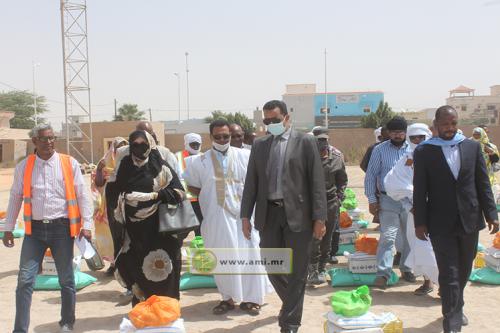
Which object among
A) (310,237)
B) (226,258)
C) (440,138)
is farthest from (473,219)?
(226,258)

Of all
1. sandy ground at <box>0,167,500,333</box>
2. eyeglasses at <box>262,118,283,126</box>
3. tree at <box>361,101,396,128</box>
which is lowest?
sandy ground at <box>0,167,500,333</box>

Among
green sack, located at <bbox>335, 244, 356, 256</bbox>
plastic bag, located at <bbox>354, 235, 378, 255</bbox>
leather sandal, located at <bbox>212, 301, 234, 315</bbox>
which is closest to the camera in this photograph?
leather sandal, located at <bbox>212, 301, 234, 315</bbox>

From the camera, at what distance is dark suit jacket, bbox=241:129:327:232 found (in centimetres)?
458

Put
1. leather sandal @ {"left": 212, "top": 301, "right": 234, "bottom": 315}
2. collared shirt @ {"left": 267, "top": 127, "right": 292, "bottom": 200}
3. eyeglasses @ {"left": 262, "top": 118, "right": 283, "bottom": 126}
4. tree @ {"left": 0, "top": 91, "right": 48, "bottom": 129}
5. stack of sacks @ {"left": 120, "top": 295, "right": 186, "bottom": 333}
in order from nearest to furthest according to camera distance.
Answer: stack of sacks @ {"left": 120, "top": 295, "right": 186, "bottom": 333} < collared shirt @ {"left": 267, "top": 127, "right": 292, "bottom": 200} < eyeglasses @ {"left": 262, "top": 118, "right": 283, "bottom": 126} < leather sandal @ {"left": 212, "top": 301, "right": 234, "bottom": 315} < tree @ {"left": 0, "top": 91, "right": 48, "bottom": 129}

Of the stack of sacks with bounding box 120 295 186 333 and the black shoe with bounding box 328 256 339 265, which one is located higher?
the stack of sacks with bounding box 120 295 186 333

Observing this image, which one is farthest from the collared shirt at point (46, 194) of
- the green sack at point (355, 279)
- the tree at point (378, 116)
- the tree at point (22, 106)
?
the tree at point (22, 106)

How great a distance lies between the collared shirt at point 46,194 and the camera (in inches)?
185

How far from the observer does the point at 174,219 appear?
15.8 feet

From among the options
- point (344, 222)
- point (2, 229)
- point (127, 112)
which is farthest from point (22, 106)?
point (344, 222)

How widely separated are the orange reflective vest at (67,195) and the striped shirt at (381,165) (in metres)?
3.18

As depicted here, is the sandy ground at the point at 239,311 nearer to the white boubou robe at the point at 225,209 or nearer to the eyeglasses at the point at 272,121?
the white boubou robe at the point at 225,209

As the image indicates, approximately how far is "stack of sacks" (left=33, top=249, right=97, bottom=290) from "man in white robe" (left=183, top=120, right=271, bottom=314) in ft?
5.94

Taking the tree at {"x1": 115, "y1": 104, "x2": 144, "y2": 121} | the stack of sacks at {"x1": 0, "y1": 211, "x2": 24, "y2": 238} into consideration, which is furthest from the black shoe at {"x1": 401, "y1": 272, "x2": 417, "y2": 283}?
the tree at {"x1": 115, "y1": 104, "x2": 144, "y2": 121}

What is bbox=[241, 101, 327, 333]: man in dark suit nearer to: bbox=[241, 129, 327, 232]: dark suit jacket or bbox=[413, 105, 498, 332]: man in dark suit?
bbox=[241, 129, 327, 232]: dark suit jacket
